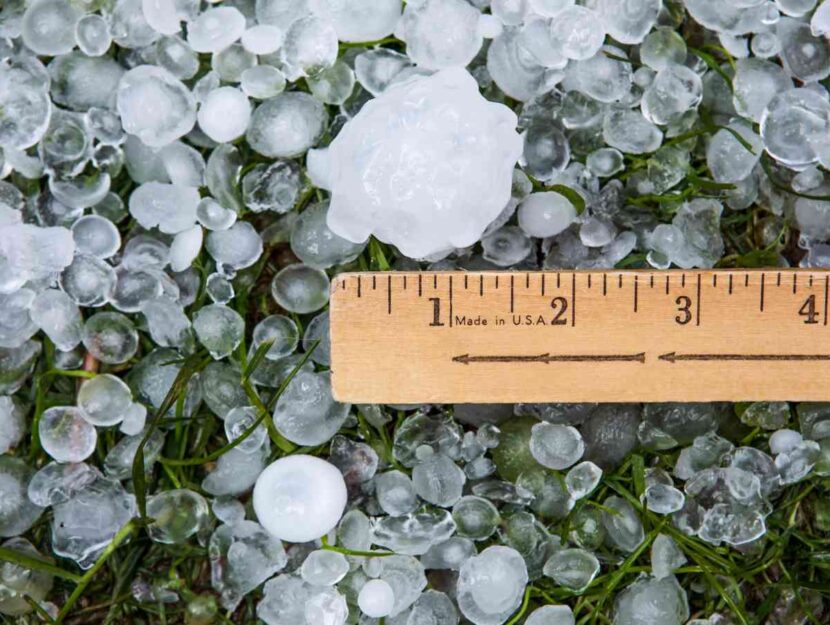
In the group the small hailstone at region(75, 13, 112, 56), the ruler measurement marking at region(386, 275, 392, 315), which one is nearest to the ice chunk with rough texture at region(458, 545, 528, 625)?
the ruler measurement marking at region(386, 275, 392, 315)

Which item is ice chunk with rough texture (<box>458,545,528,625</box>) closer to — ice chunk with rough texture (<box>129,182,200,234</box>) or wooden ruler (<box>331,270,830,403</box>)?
wooden ruler (<box>331,270,830,403</box>)

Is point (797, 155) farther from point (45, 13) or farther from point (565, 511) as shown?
point (45, 13)

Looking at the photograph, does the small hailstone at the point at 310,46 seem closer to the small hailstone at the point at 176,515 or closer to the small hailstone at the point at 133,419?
the small hailstone at the point at 133,419

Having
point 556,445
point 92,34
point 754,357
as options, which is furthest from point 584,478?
point 92,34

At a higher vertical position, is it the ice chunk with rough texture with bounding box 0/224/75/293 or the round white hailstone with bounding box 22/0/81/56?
the round white hailstone with bounding box 22/0/81/56

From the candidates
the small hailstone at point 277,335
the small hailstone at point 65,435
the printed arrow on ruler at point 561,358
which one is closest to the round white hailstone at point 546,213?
the printed arrow on ruler at point 561,358

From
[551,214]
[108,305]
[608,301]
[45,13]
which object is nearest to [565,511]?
[608,301]
